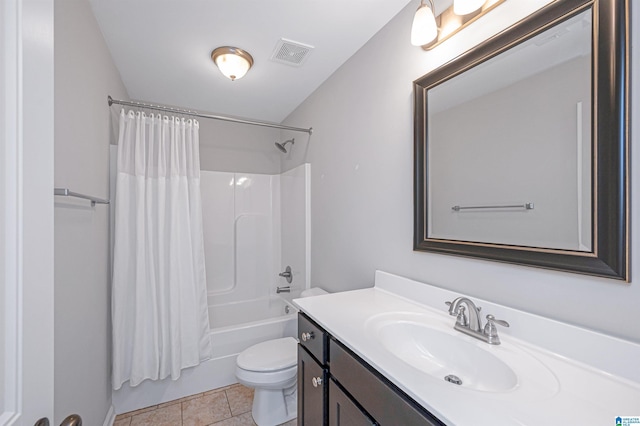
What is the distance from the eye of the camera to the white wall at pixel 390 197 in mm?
800

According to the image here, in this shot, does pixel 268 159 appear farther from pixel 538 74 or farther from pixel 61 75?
pixel 538 74

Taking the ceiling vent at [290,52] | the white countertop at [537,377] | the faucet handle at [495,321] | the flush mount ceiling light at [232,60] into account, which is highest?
the ceiling vent at [290,52]

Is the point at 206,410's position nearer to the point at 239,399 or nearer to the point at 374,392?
the point at 239,399

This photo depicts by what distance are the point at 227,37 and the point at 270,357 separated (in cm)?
204

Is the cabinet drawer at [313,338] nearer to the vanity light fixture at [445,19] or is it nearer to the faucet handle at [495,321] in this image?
the faucet handle at [495,321]

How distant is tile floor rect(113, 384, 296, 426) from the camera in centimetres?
182

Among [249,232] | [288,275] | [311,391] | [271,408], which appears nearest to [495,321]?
[311,391]

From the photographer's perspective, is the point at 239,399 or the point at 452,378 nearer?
the point at 452,378

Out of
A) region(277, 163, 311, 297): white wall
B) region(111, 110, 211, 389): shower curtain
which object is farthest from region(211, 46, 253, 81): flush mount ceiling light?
region(277, 163, 311, 297): white wall

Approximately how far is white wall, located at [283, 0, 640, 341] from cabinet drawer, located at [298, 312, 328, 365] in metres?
0.54

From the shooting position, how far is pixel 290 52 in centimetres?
181

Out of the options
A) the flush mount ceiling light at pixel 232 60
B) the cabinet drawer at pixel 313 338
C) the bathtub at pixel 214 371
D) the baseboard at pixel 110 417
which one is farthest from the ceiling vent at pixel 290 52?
the baseboard at pixel 110 417

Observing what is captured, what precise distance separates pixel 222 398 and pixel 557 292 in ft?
7.30

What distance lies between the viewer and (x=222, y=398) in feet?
6.80
